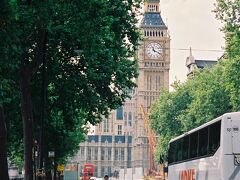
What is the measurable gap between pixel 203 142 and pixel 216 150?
2377 mm

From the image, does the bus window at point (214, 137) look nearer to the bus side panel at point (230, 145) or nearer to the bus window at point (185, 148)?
the bus side panel at point (230, 145)

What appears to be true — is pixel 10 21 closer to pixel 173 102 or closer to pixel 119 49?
pixel 119 49

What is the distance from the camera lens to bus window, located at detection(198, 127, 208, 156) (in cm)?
2206

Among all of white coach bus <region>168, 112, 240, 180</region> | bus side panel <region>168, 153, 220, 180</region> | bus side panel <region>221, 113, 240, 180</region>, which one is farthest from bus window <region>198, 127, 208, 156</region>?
bus side panel <region>221, 113, 240, 180</region>

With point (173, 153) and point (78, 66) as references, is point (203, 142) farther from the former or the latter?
point (78, 66)

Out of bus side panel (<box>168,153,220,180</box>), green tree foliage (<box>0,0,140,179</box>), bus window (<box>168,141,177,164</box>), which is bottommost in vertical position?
bus side panel (<box>168,153,220,180</box>)

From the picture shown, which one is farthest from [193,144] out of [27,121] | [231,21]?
[231,21]

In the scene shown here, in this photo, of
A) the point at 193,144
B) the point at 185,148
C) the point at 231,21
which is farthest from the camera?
the point at 231,21

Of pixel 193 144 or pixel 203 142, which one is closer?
pixel 203 142

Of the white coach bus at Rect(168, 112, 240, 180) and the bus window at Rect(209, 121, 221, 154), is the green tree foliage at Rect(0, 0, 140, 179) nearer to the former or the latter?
the white coach bus at Rect(168, 112, 240, 180)

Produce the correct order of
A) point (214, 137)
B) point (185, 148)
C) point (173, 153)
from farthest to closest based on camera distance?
point (173, 153) → point (185, 148) → point (214, 137)

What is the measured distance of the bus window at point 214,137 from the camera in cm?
2023

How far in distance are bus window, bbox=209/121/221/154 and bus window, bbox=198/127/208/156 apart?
0.69 meters

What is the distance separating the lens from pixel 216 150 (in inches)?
795
